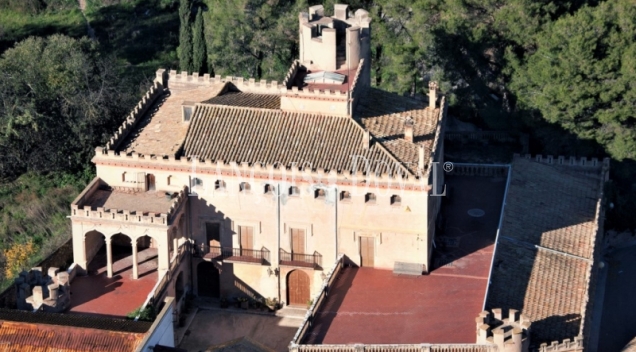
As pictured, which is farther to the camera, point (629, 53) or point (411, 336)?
point (629, 53)

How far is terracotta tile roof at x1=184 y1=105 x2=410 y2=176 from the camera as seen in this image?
6212 centimetres

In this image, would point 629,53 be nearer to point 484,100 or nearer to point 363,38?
point 484,100

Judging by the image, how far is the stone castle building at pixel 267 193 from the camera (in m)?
→ 61.0

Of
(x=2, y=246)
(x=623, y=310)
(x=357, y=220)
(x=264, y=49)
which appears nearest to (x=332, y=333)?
(x=357, y=220)

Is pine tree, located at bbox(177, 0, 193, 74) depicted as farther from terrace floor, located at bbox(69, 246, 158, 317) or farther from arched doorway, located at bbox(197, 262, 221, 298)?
arched doorway, located at bbox(197, 262, 221, 298)

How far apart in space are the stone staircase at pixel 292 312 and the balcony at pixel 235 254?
8.43 ft

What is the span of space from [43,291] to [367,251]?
15.7 metres

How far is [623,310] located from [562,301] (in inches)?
356

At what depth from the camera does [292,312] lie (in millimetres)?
63500

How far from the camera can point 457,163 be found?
7356 centimetres

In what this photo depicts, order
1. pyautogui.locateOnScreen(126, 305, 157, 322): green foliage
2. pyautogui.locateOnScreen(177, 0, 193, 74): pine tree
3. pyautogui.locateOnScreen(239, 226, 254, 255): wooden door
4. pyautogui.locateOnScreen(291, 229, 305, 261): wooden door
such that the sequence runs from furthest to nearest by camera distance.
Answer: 1. pyautogui.locateOnScreen(177, 0, 193, 74): pine tree
2. pyautogui.locateOnScreen(239, 226, 254, 255): wooden door
3. pyautogui.locateOnScreen(291, 229, 305, 261): wooden door
4. pyautogui.locateOnScreen(126, 305, 157, 322): green foliage

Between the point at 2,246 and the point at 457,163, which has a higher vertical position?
the point at 457,163

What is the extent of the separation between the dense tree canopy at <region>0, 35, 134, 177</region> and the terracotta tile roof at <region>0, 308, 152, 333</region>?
2054 centimetres

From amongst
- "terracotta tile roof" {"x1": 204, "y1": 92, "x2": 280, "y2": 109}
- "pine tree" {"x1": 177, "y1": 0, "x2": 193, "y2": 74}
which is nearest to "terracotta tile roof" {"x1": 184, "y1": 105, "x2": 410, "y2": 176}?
"terracotta tile roof" {"x1": 204, "y1": 92, "x2": 280, "y2": 109}
